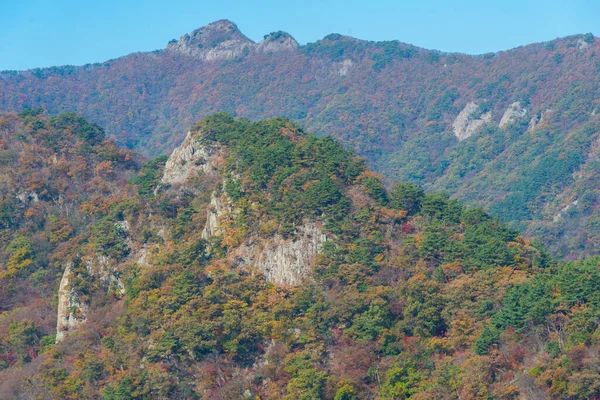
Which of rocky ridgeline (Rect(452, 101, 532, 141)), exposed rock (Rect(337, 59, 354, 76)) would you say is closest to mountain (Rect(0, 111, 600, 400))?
rocky ridgeline (Rect(452, 101, 532, 141))

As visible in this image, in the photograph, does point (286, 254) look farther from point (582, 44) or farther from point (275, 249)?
point (582, 44)

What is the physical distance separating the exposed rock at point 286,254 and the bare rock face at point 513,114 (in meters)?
81.7

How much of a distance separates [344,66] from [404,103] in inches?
763

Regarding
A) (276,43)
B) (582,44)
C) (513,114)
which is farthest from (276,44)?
(582,44)

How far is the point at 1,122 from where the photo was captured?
258 feet

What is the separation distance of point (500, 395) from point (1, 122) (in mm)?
54830

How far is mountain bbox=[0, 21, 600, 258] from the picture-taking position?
10431cm

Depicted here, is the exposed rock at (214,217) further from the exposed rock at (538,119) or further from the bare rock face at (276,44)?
the bare rock face at (276,44)

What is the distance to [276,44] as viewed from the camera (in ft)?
569

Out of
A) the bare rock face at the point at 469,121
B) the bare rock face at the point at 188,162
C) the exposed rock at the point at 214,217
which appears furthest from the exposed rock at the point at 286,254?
the bare rock face at the point at 469,121

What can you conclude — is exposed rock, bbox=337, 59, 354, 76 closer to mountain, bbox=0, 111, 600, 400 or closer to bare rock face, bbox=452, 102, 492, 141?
bare rock face, bbox=452, 102, 492, 141

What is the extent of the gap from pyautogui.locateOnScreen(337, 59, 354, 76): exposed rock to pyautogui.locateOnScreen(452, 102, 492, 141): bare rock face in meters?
29.5

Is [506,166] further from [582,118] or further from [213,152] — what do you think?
[213,152]

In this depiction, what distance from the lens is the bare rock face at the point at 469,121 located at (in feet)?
445
